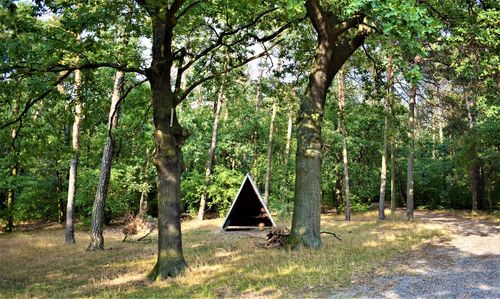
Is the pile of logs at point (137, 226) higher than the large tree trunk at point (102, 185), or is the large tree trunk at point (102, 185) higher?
the large tree trunk at point (102, 185)

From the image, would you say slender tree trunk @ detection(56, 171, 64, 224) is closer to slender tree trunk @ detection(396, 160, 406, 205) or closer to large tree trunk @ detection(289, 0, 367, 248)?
large tree trunk @ detection(289, 0, 367, 248)

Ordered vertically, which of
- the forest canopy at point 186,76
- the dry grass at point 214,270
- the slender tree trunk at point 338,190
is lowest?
the dry grass at point 214,270

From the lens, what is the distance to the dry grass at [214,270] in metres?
7.78

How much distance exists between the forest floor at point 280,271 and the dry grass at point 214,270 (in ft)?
0.06

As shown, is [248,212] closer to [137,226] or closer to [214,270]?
[137,226]

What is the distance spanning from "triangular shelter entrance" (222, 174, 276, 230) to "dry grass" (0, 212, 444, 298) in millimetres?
5892

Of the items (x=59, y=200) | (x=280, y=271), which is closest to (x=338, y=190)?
(x=59, y=200)

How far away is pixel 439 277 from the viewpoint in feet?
25.3

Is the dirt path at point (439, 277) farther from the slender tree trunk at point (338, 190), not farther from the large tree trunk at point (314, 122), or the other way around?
the slender tree trunk at point (338, 190)

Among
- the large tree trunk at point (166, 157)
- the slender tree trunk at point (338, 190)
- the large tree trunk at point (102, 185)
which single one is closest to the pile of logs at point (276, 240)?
the large tree trunk at point (166, 157)

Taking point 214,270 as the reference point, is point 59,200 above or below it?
above

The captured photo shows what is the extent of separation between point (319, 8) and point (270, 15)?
87.2 inches

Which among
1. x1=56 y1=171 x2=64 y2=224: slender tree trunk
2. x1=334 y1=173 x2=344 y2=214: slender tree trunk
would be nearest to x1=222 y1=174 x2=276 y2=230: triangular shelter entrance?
x1=334 y1=173 x2=344 y2=214: slender tree trunk

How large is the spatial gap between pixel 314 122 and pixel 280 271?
5.15 metres
